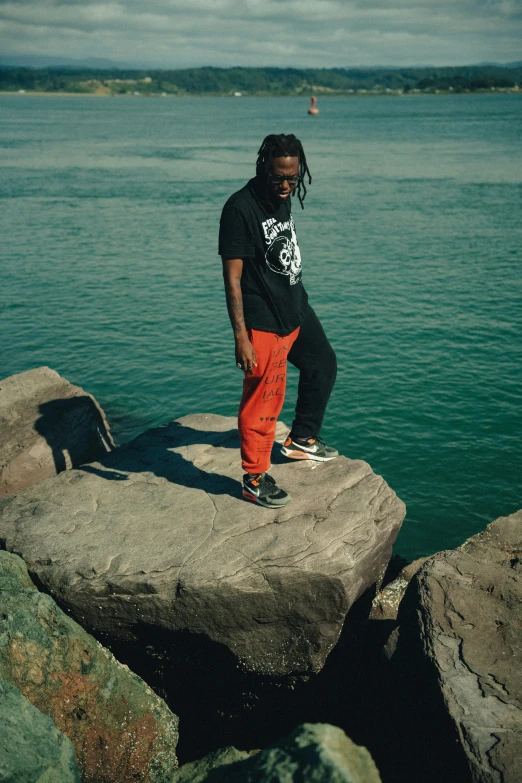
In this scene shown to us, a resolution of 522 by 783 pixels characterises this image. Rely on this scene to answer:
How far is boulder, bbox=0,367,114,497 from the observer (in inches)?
278

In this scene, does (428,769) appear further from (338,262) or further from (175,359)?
(338,262)

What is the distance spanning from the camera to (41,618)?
4.60 meters

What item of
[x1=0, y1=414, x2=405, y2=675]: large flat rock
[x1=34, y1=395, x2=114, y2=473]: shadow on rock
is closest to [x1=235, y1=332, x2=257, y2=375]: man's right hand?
[x1=0, y1=414, x2=405, y2=675]: large flat rock

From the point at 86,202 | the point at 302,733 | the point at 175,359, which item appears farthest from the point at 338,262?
the point at 302,733

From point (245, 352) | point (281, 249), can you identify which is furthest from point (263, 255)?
point (245, 352)

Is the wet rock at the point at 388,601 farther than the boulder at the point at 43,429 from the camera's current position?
No

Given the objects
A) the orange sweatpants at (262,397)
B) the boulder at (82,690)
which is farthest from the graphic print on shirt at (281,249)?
the boulder at (82,690)

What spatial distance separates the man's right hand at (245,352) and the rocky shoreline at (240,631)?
1.33 m

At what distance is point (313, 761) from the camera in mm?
3004

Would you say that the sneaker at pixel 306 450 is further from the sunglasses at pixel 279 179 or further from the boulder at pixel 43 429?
the boulder at pixel 43 429

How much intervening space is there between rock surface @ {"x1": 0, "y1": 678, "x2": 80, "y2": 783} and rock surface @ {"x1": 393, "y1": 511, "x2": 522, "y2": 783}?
2201 millimetres

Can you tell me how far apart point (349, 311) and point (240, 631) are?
12.6m

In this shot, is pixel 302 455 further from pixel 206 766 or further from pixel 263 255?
pixel 206 766

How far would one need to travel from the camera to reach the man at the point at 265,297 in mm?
4910
